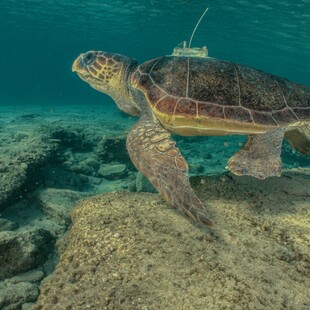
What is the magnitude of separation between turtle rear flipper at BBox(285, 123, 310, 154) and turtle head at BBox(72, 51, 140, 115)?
246cm

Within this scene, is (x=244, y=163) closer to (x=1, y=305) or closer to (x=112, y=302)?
(x=112, y=302)

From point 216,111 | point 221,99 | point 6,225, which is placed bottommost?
point 6,225

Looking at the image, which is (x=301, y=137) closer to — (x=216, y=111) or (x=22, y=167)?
(x=216, y=111)

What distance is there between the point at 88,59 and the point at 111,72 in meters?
0.52

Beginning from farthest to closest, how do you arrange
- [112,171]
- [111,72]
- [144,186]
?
[112,171], [144,186], [111,72]

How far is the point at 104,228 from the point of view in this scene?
92.4 inches

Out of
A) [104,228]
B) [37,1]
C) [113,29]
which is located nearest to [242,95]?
[104,228]

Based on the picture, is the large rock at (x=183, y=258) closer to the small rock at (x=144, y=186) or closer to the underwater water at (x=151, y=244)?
the underwater water at (x=151, y=244)

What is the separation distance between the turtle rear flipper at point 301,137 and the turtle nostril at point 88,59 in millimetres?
3453

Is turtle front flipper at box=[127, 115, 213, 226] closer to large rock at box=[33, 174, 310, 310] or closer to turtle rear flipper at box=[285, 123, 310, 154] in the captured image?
large rock at box=[33, 174, 310, 310]

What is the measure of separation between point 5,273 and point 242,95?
3360 millimetres

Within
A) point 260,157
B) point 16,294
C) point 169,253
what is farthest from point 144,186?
point 169,253

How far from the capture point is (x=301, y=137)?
13.1 feet

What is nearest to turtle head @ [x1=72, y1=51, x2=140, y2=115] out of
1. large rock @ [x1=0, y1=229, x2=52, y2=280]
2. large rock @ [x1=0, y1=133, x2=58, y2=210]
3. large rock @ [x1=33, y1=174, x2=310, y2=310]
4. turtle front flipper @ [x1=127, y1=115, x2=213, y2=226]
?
turtle front flipper @ [x1=127, y1=115, x2=213, y2=226]
